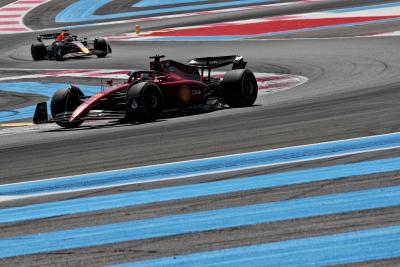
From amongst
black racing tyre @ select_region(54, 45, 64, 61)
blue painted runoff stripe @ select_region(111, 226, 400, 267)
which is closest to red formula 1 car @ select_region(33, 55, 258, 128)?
blue painted runoff stripe @ select_region(111, 226, 400, 267)

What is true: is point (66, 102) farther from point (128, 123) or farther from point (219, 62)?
point (219, 62)

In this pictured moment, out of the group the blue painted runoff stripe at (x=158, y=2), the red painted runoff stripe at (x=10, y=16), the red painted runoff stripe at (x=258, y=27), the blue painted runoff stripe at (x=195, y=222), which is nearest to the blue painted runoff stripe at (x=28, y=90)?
the blue painted runoff stripe at (x=195, y=222)

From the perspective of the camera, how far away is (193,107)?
45.8ft

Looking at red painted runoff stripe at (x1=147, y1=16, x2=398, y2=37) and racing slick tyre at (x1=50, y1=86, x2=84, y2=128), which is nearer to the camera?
racing slick tyre at (x1=50, y1=86, x2=84, y2=128)

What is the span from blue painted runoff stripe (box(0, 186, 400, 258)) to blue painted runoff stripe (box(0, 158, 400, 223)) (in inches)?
25.1

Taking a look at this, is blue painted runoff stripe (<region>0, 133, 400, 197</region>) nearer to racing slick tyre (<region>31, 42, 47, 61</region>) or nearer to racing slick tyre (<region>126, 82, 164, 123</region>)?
racing slick tyre (<region>126, 82, 164, 123</region>)

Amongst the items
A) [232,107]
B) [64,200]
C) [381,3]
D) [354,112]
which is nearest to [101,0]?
[381,3]

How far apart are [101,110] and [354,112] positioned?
147 inches

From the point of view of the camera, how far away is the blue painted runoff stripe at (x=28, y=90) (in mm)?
16172

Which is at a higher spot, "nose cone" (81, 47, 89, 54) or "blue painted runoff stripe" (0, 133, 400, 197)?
"blue painted runoff stripe" (0, 133, 400, 197)

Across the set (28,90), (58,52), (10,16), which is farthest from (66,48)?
(10,16)

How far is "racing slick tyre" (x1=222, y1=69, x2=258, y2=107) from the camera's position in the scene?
14.0 meters

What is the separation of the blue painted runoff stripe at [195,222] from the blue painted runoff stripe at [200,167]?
167 cm

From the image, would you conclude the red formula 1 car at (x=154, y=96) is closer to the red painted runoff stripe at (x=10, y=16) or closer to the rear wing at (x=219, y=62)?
the rear wing at (x=219, y=62)
